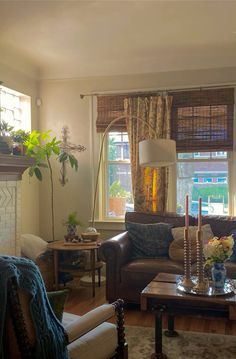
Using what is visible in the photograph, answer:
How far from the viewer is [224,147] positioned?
195 inches

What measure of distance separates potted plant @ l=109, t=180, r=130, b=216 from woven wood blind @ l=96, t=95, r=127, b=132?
0.78 meters

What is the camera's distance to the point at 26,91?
5438mm

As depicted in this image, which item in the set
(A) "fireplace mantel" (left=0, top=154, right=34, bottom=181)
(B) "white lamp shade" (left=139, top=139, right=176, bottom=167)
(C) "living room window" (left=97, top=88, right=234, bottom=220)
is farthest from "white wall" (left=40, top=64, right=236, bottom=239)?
(B) "white lamp shade" (left=139, top=139, right=176, bottom=167)

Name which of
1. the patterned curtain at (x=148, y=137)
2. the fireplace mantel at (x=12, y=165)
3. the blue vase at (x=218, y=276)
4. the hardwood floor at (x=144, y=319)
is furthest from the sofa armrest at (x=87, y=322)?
the patterned curtain at (x=148, y=137)

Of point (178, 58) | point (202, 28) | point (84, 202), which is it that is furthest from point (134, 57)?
point (84, 202)

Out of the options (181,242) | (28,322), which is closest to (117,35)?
(181,242)

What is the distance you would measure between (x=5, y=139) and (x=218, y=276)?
261 cm

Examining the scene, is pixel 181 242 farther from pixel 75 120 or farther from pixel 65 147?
pixel 75 120

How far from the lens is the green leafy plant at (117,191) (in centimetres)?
548

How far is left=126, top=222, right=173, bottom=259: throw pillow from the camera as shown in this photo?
4.39m

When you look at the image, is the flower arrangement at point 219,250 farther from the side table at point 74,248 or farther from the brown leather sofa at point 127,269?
the side table at point 74,248

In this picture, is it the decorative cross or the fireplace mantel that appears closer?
the fireplace mantel

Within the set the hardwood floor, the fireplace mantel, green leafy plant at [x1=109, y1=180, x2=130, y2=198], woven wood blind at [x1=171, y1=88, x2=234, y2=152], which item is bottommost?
the hardwood floor

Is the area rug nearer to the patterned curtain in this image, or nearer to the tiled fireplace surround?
the tiled fireplace surround
